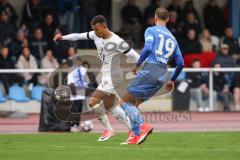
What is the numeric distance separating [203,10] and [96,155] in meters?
15.4

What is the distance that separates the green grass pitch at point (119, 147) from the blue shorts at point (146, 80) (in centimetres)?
93

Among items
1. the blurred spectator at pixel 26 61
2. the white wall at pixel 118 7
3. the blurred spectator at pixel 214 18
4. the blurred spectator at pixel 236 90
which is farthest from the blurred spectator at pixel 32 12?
the blurred spectator at pixel 236 90

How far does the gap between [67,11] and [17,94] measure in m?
4.43

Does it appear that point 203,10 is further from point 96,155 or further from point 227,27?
point 96,155

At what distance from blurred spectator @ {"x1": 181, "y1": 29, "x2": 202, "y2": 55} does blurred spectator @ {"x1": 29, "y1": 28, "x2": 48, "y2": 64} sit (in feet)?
13.5

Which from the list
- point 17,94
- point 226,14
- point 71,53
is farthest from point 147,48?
point 226,14

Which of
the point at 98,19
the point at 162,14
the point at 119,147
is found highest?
the point at 162,14

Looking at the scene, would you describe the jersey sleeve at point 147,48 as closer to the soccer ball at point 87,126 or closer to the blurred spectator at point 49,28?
the soccer ball at point 87,126

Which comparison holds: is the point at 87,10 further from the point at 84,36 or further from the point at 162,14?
the point at 162,14

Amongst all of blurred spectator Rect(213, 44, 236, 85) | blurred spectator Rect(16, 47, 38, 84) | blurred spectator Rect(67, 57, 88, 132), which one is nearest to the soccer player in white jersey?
blurred spectator Rect(67, 57, 88, 132)

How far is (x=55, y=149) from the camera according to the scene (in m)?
14.9

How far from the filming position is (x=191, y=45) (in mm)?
26219

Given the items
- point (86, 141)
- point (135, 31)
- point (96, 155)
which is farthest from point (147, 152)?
point (135, 31)

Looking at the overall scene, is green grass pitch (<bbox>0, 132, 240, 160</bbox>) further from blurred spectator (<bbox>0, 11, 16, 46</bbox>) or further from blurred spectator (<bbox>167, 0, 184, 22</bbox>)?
blurred spectator (<bbox>167, 0, 184, 22</bbox>)
